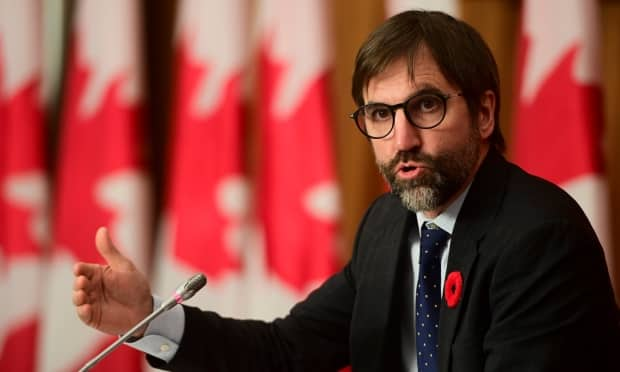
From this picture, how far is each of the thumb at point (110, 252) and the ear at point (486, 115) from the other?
2.30 ft

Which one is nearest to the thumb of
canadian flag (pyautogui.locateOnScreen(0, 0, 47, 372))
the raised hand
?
the raised hand

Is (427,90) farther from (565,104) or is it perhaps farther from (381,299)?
(565,104)

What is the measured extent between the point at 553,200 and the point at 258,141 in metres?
1.10

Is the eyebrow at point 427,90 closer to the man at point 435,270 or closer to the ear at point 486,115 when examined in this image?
the man at point 435,270

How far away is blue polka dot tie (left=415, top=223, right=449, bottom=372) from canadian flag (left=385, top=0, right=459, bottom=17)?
756 millimetres

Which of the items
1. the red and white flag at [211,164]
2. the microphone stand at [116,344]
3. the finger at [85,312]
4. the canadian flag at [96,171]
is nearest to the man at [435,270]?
the finger at [85,312]

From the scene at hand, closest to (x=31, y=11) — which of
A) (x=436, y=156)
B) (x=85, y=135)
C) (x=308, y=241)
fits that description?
(x=85, y=135)

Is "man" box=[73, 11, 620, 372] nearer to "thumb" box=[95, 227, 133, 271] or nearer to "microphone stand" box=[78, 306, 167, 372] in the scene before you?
"thumb" box=[95, 227, 133, 271]

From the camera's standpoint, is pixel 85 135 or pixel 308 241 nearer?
pixel 308 241

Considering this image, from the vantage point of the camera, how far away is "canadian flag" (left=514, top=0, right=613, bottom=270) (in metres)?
1.90

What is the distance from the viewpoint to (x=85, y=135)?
91.0 inches

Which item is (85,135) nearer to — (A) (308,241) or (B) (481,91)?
(A) (308,241)

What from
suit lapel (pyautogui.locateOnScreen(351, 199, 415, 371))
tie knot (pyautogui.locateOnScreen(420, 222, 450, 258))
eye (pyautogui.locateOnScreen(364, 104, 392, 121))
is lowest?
suit lapel (pyautogui.locateOnScreen(351, 199, 415, 371))

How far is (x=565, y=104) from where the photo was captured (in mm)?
1938
